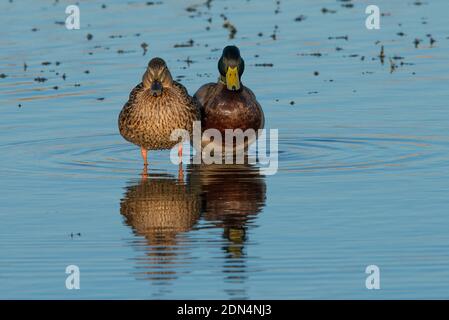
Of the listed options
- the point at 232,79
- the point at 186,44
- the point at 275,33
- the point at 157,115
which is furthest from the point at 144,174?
the point at 275,33

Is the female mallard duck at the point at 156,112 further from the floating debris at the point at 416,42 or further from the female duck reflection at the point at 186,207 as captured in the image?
the floating debris at the point at 416,42

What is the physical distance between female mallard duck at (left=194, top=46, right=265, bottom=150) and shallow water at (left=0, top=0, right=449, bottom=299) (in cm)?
56

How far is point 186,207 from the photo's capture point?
11109 millimetres

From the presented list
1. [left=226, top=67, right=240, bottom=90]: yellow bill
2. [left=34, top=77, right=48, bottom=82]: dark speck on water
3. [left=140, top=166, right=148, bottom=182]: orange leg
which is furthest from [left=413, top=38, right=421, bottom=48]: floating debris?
[left=140, top=166, right=148, bottom=182]: orange leg

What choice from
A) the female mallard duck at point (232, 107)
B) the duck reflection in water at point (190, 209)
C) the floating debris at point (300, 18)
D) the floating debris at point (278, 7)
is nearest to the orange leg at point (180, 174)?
the duck reflection in water at point (190, 209)

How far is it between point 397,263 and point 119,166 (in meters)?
4.42

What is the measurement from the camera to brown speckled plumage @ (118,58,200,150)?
41.8 ft

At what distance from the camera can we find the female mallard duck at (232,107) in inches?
525

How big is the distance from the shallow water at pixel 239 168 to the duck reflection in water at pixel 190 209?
0.9 inches

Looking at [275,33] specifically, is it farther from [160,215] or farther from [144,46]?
[160,215]

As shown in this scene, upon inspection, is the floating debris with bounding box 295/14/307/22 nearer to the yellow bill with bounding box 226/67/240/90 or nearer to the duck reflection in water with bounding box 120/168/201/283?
the yellow bill with bounding box 226/67/240/90

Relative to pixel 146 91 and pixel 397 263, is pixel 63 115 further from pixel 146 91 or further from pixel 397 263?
pixel 397 263

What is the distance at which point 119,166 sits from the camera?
1294 centimetres
